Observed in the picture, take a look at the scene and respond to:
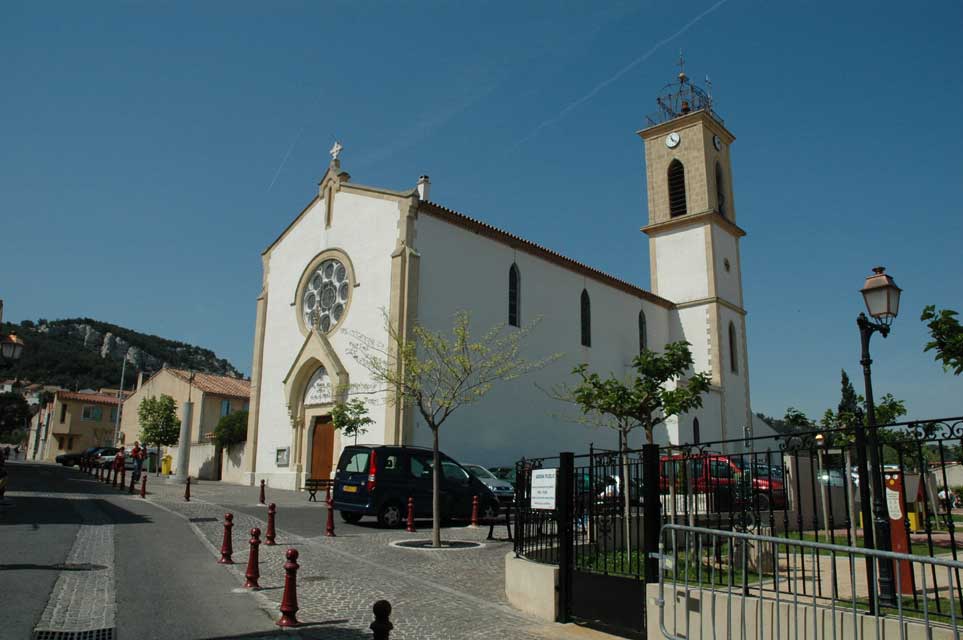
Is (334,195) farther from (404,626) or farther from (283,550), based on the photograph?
(404,626)

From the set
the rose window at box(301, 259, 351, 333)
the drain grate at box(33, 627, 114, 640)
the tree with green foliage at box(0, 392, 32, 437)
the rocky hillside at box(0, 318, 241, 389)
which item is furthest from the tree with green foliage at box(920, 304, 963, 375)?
the rocky hillside at box(0, 318, 241, 389)

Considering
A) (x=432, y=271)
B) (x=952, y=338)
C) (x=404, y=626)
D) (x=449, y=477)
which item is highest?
(x=432, y=271)

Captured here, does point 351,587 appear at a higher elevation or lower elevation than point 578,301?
lower

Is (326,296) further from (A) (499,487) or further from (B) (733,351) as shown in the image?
(B) (733,351)

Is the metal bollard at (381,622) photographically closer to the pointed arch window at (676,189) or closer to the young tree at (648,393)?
the young tree at (648,393)

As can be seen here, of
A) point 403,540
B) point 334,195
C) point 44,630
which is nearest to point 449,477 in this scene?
point 403,540

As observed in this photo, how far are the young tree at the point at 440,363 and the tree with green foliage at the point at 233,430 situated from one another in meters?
11.3

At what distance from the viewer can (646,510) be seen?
6.95 m

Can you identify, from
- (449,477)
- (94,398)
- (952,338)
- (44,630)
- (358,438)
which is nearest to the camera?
(44,630)

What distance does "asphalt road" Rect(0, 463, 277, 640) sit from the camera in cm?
700

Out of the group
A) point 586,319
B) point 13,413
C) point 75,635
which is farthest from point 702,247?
point 13,413

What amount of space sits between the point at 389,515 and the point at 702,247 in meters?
26.7

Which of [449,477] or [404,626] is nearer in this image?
[404,626]

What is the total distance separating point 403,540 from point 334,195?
18.2 metres
